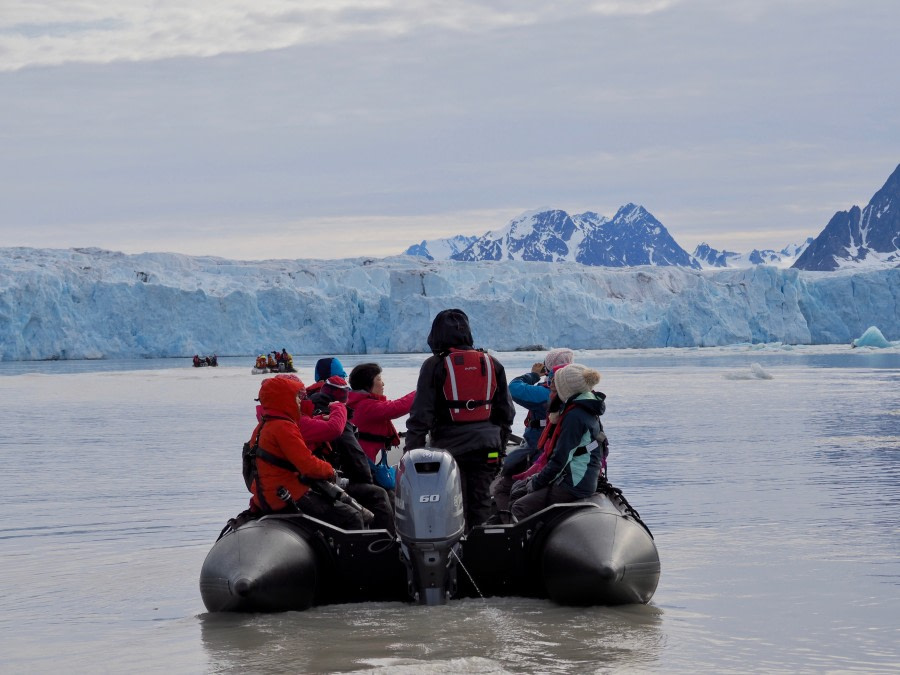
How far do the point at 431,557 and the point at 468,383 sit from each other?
890mm

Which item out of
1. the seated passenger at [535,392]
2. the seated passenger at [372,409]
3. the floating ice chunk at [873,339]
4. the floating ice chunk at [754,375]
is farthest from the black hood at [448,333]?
the floating ice chunk at [873,339]

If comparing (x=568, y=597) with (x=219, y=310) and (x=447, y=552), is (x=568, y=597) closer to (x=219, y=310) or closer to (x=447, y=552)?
(x=447, y=552)

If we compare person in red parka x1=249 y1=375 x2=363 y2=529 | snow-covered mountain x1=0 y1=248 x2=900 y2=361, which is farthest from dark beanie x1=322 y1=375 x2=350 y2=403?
snow-covered mountain x1=0 y1=248 x2=900 y2=361

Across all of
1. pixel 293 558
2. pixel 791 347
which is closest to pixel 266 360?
pixel 791 347

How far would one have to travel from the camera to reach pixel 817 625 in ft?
18.4

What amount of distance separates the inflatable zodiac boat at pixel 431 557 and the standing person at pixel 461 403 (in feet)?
0.77

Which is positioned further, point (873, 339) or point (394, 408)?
point (873, 339)

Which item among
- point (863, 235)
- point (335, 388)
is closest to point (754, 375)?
point (335, 388)

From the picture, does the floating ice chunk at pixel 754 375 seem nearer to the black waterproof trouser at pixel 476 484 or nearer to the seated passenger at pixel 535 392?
the seated passenger at pixel 535 392

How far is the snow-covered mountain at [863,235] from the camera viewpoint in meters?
192

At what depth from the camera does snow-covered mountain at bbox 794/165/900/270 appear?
192 meters

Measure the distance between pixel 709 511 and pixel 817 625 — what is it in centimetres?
384

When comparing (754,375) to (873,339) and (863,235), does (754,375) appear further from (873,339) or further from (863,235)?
(863,235)

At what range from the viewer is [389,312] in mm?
63844
